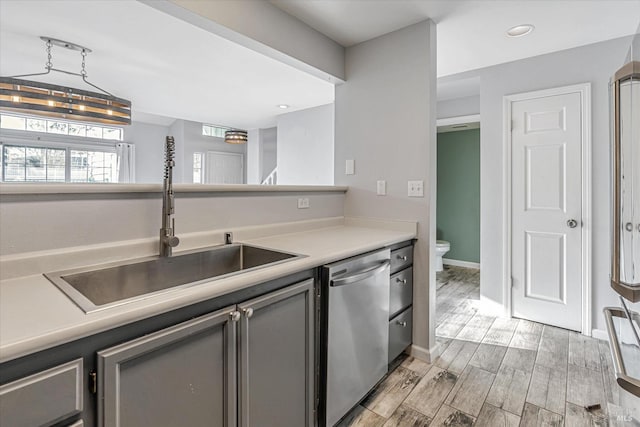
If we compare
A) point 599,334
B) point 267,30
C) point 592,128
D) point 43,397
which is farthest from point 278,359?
point 592,128

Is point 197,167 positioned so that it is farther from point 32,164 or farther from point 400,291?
point 400,291

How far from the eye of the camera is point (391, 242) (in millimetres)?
1952

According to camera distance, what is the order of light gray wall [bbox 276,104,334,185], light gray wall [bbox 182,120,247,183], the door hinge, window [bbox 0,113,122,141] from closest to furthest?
the door hinge → light gray wall [bbox 276,104,334,185] → window [bbox 0,113,122,141] → light gray wall [bbox 182,120,247,183]

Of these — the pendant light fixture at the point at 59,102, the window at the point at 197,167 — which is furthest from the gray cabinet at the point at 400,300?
the window at the point at 197,167

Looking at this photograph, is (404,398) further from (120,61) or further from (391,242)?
(120,61)

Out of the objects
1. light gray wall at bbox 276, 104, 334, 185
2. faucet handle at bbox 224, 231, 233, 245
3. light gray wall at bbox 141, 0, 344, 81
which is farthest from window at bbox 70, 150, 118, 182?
faucet handle at bbox 224, 231, 233, 245

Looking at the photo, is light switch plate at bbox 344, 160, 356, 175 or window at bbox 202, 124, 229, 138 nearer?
light switch plate at bbox 344, 160, 356, 175

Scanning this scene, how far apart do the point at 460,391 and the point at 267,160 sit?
660cm

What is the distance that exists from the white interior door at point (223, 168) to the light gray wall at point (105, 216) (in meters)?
5.89

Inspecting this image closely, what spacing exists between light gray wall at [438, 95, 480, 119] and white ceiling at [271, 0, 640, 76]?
130 cm

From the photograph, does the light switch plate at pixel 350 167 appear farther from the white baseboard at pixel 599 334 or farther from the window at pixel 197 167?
the window at pixel 197 167

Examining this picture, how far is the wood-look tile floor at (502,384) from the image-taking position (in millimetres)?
1652

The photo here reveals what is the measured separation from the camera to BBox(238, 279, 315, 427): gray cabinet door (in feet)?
3.70

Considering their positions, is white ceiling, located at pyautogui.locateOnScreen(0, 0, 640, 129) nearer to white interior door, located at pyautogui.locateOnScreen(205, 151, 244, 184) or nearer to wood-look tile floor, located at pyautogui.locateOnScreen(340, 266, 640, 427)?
wood-look tile floor, located at pyautogui.locateOnScreen(340, 266, 640, 427)
